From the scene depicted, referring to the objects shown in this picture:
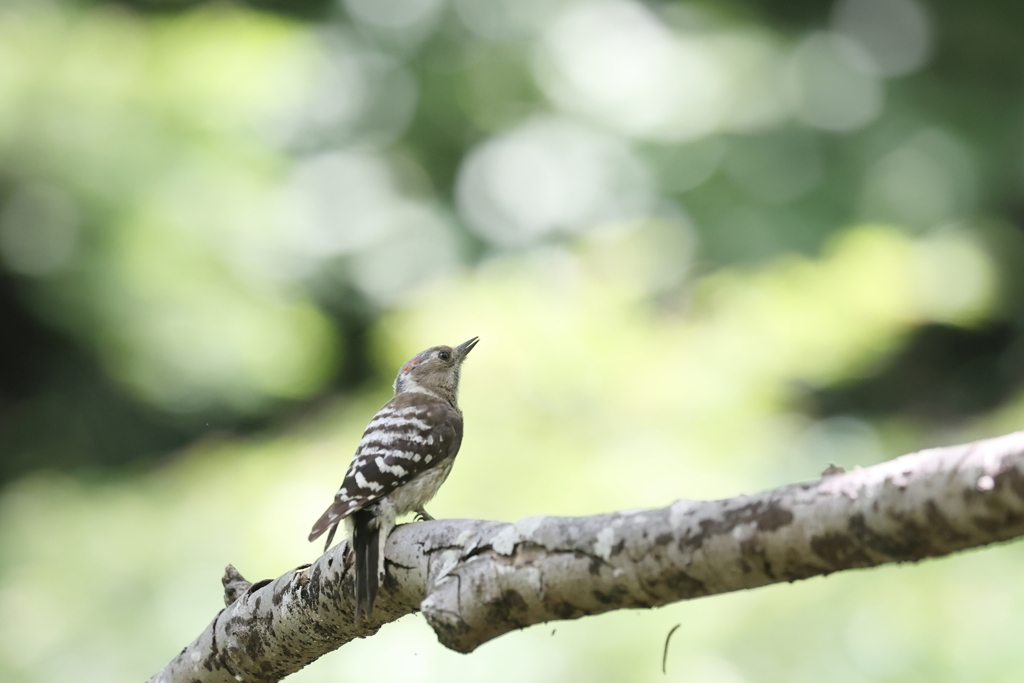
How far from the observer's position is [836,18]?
916 centimetres

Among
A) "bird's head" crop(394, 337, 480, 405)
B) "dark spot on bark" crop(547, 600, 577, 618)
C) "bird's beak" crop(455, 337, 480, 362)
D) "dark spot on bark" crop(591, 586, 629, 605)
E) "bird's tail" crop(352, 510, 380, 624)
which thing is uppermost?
"bird's beak" crop(455, 337, 480, 362)

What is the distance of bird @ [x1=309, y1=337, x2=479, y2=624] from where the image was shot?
245cm

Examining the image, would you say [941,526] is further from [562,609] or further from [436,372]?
[436,372]

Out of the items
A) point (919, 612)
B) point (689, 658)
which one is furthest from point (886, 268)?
point (689, 658)

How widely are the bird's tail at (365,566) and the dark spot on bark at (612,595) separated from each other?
815 mm

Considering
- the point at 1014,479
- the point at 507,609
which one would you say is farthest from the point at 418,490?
the point at 1014,479

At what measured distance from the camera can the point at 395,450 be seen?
10.4 feet

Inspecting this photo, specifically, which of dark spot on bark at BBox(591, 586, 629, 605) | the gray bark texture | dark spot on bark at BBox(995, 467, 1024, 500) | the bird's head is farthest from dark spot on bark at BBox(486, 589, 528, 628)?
the bird's head

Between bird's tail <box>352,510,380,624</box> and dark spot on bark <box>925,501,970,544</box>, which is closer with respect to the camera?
dark spot on bark <box>925,501,970,544</box>

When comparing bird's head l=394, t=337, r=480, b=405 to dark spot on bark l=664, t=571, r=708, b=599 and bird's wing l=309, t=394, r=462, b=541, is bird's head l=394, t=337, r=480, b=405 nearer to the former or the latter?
bird's wing l=309, t=394, r=462, b=541

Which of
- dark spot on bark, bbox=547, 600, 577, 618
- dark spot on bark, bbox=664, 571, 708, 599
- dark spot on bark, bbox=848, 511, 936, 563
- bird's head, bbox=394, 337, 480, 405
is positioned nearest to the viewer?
dark spot on bark, bbox=848, 511, 936, 563

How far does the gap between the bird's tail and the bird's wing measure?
248 millimetres

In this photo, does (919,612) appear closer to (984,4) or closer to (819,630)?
(819,630)

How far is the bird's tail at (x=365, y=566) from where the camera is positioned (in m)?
2.38
